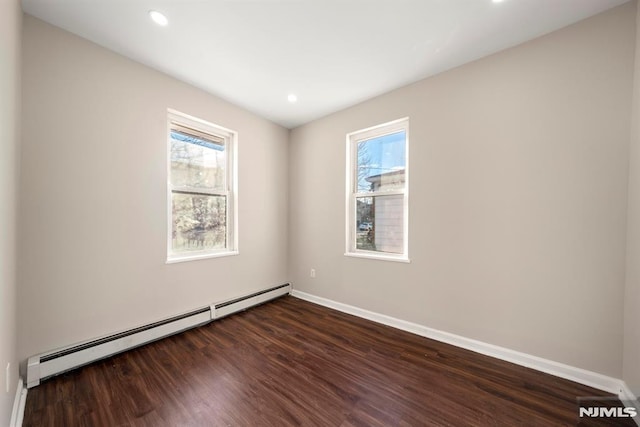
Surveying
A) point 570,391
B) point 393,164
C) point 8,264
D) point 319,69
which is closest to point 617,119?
point 393,164

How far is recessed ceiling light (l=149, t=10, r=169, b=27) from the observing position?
1.72m

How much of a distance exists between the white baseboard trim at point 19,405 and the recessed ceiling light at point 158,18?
107 inches

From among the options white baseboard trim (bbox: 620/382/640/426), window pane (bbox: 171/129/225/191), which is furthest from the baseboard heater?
white baseboard trim (bbox: 620/382/640/426)

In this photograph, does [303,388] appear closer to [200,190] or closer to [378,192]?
[378,192]

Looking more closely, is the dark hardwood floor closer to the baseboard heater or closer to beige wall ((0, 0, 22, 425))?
the baseboard heater

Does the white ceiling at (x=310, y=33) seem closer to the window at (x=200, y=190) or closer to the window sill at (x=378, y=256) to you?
the window at (x=200, y=190)

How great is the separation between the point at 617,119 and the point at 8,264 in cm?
401

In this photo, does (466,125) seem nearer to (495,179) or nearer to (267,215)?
(495,179)

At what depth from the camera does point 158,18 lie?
1762 mm

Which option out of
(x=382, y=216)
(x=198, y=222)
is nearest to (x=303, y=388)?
(x=382, y=216)

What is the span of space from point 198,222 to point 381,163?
7.76ft

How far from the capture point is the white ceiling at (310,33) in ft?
5.43

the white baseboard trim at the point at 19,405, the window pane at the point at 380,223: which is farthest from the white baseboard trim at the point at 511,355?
the white baseboard trim at the point at 19,405

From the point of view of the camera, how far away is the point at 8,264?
1332mm
